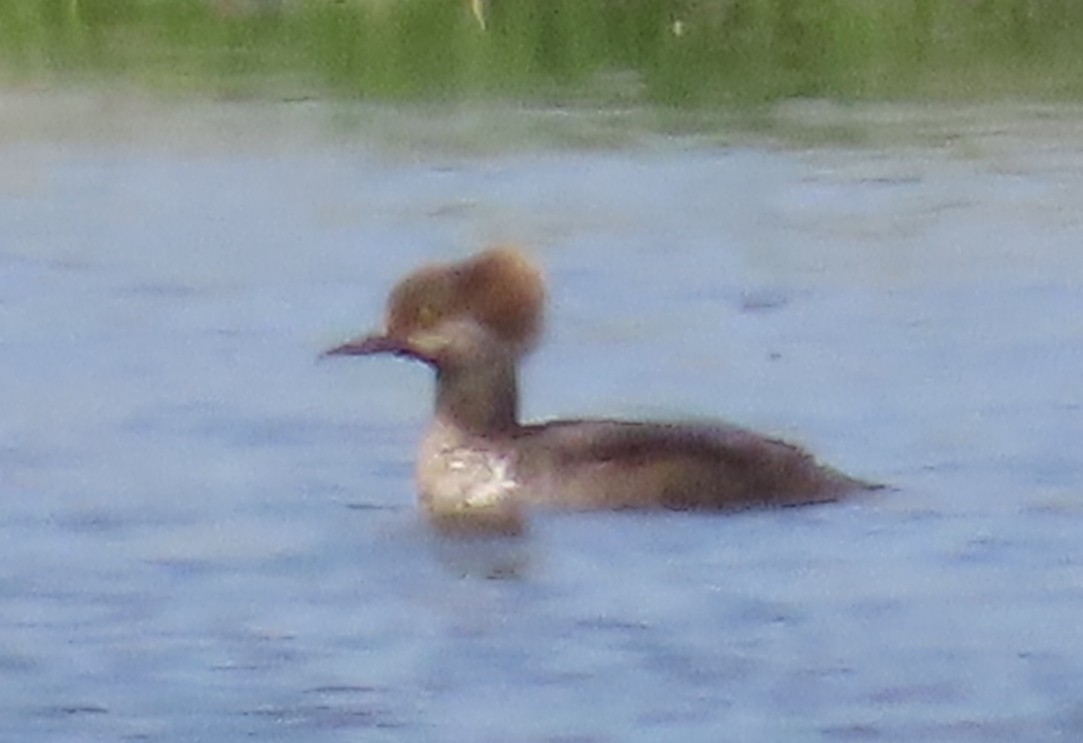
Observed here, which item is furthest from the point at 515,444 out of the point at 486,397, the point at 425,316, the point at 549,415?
the point at 549,415

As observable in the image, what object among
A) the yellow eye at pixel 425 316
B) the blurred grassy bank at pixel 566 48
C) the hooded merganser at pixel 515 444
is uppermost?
the yellow eye at pixel 425 316

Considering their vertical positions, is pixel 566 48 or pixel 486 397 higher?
pixel 486 397

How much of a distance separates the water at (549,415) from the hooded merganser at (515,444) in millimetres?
134

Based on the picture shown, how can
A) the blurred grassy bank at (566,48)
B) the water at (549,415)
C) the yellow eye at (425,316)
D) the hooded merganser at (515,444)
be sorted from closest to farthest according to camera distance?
the water at (549,415), the hooded merganser at (515,444), the yellow eye at (425,316), the blurred grassy bank at (566,48)

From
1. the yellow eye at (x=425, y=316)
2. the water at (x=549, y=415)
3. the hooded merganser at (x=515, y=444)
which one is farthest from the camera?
the yellow eye at (x=425, y=316)

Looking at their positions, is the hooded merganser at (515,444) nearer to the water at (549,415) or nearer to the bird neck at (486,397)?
the bird neck at (486,397)

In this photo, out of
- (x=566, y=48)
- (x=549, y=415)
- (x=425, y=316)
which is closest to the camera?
(x=425, y=316)

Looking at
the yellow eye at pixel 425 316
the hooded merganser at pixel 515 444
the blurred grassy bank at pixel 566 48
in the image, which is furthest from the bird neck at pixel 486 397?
the blurred grassy bank at pixel 566 48

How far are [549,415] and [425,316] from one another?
1028 millimetres

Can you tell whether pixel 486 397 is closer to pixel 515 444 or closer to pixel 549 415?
pixel 515 444

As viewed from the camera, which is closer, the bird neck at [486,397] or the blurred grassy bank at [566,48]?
the bird neck at [486,397]

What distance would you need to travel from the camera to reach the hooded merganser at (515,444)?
10.0m

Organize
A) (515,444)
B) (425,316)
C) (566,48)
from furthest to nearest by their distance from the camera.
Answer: (566,48), (425,316), (515,444)

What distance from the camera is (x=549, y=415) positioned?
11484 mm
